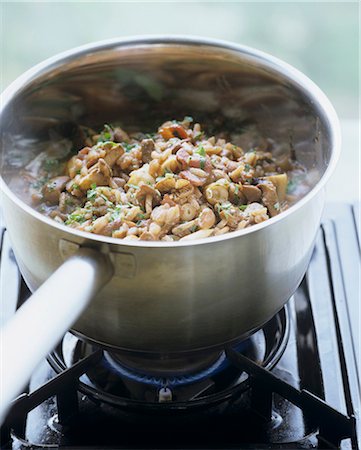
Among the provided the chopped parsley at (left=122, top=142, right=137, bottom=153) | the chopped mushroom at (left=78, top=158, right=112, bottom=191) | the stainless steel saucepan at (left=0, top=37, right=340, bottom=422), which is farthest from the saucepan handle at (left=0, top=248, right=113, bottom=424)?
the chopped parsley at (left=122, top=142, right=137, bottom=153)

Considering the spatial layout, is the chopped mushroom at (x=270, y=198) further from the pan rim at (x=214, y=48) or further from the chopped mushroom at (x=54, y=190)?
the chopped mushroom at (x=54, y=190)

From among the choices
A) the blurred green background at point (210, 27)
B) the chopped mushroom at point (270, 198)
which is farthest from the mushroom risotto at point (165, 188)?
the blurred green background at point (210, 27)

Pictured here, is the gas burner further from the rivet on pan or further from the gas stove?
the rivet on pan

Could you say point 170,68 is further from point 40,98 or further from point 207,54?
point 40,98

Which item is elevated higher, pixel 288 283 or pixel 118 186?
pixel 118 186

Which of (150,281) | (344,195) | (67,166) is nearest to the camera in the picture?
(150,281)

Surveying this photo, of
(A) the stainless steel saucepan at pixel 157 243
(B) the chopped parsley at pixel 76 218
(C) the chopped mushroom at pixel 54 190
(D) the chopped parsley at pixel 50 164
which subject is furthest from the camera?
(D) the chopped parsley at pixel 50 164

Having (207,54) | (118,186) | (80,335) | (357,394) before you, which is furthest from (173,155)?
(357,394)

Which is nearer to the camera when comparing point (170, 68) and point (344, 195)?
point (170, 68)
